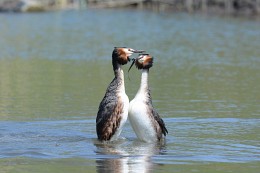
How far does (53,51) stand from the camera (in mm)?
36562

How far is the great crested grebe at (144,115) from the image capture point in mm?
15141

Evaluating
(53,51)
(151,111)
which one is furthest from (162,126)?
(53,51)

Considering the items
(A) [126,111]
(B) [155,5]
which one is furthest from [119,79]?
(B) [155,5]

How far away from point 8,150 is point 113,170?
250 centimetres

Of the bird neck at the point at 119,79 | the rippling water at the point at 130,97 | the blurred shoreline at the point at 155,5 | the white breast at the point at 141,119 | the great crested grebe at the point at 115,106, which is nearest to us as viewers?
the rippling water at the point at 130,97

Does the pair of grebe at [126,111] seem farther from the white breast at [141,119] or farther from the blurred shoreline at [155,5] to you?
the blurred shoreline at [155,5]

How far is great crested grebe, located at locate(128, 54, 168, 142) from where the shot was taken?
49.7 ft

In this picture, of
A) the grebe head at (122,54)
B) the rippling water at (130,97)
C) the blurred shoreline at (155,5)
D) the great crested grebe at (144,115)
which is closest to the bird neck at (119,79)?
the grebe head at (122,54)

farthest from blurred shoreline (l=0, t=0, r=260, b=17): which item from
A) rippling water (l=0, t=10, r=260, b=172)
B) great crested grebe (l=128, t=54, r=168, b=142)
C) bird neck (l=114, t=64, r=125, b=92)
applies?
bird neck (l=114, t=64, r=125, b=92)

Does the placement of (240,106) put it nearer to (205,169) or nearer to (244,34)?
(205,169)

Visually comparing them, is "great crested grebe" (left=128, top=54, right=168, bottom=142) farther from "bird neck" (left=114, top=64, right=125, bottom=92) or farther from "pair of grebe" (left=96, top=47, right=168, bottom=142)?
"bird neck" (left=114, top=64, right=125, bottom=92)

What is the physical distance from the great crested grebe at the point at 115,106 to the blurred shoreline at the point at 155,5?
58342 millimetres

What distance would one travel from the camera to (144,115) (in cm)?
1512

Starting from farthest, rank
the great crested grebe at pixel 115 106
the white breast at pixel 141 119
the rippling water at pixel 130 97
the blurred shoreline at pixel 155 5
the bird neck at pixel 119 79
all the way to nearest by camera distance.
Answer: the blurred shoreline at pixel 155 5 < the bird neck at pixel 119 79 < the great crested grebe at pixel 115 106 < the white breast at pixel 141 119 < the rippling water at pixel 130 97
